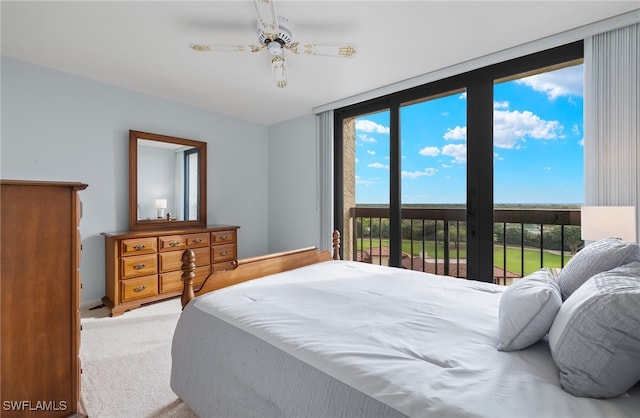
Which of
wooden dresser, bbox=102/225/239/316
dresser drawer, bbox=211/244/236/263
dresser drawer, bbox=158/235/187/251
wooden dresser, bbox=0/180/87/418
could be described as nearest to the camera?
wooden dresser, bbox=0/180/87/418

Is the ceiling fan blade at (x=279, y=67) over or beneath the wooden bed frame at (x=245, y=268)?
over

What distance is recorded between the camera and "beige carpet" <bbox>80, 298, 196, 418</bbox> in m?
1.66

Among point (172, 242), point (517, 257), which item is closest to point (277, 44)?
point (172, 242)

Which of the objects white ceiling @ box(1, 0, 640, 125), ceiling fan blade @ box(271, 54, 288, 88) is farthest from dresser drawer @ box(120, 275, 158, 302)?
ceiling fan blade @ box(271, 54, 288, 88)

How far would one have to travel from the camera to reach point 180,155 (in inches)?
152

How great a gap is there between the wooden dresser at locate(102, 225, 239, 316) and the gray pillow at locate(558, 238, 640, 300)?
8.11ft

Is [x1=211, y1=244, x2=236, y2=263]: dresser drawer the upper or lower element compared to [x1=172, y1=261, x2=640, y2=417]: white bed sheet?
lower

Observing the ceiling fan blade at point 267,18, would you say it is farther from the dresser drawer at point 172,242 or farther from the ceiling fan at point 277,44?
the dresser drawer at point 172,242

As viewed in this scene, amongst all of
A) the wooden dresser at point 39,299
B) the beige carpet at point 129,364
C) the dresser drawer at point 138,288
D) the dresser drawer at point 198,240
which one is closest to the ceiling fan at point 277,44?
the wooden dresser at point 39,299

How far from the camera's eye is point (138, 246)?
10.2 ft

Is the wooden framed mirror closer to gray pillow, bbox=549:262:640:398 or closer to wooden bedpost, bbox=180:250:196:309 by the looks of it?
wooden bedpost, bbox=180:250:196:309

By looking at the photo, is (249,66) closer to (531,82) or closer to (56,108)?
(56,108)

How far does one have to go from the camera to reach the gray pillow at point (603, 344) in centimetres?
74

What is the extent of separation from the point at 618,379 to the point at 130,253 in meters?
3.56
